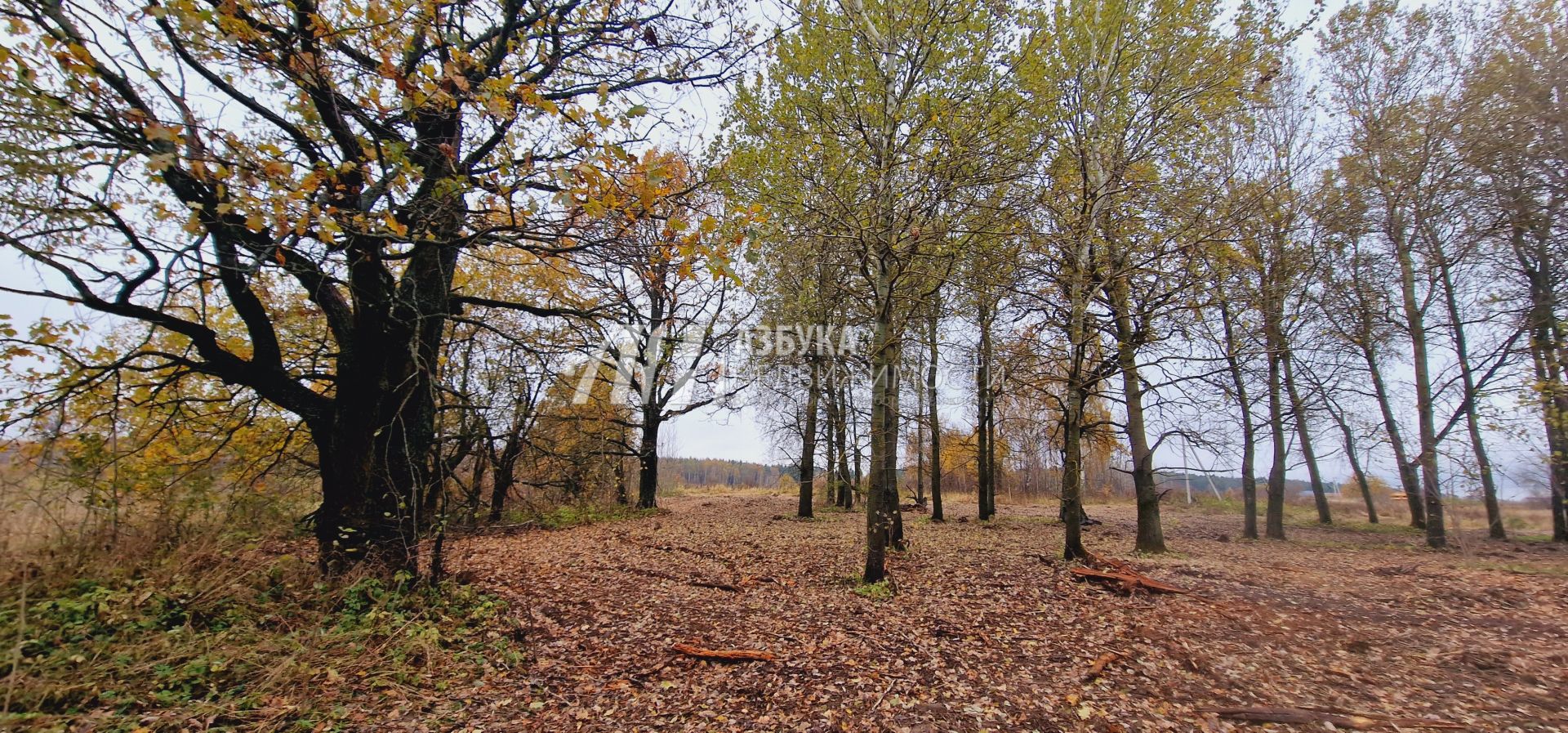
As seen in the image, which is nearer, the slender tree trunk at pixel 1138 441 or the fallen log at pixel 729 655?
the fallen log at pixel 729 655

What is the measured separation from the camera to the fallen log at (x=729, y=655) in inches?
164

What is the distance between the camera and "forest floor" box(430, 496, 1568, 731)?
3406mm

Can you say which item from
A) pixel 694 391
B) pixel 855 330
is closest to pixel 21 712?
pixel 855 330

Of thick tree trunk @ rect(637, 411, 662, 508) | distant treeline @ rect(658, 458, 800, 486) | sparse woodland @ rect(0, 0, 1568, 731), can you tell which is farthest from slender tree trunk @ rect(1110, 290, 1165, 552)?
distant treeline @ rect(658, 458, 800, 486)

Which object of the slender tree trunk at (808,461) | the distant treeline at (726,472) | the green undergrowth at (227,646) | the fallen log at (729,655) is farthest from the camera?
the distant treeline at (726,472)

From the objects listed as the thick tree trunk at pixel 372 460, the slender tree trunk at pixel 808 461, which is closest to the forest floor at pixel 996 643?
the thick tree trunk at pixel 372 460

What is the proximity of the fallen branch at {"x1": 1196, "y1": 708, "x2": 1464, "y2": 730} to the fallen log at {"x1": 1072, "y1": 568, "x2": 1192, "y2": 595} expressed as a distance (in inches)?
102

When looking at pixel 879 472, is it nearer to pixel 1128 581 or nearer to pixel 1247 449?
pixel 1128 581

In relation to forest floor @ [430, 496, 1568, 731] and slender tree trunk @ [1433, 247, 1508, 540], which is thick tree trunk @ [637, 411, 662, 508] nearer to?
forest floor @ [430, 496, 1568, 731]

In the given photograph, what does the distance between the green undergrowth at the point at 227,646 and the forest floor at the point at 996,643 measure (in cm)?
48

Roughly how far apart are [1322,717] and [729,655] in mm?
3744

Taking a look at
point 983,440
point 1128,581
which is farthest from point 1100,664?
point 983,440

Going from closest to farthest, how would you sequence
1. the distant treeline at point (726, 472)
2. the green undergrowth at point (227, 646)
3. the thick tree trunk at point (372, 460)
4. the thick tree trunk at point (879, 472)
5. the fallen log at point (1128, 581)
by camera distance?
1. the green undergrowth at point (227, 646)
2. the thick tree trunk at point (372, 460)
3. the fallen log at point (1128, 581)
4. the thick tree trunk at point (879, 472)
5. the distant treeline at point (726, 472)

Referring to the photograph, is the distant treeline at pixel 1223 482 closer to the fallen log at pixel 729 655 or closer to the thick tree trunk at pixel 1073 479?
the thick tree trunk at pixel 1073 479
